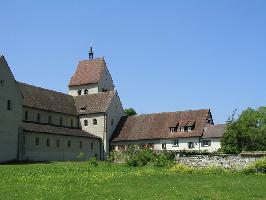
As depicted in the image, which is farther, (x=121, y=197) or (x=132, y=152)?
(x=132, y=152)

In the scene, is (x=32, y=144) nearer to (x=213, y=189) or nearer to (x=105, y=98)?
(x=105, y=98)

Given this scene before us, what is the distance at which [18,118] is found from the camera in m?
58.1

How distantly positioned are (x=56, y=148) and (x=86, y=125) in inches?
444

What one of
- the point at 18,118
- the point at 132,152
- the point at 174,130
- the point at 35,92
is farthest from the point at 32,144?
the point at 174,130

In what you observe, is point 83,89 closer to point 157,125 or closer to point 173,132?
point 157,125

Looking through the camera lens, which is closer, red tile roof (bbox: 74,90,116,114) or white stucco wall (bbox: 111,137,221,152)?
white stucco wall (bbox: 111,137,221,152)

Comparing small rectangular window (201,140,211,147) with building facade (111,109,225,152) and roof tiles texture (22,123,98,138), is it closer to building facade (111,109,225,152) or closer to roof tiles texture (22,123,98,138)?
building facade (111,109,225,152)

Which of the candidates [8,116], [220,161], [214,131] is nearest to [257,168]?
[220,161]

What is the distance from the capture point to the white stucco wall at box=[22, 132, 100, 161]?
59656 mm

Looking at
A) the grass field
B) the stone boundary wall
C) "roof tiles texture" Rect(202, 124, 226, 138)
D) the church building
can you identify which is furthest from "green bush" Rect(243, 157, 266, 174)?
"roof tiles texture" Rect(202, 124, 226, 138)

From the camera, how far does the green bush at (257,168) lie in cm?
3438

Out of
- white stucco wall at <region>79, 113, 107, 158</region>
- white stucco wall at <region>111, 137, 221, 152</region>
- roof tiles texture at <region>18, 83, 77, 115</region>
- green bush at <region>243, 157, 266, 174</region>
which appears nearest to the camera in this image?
green bush at <region>243, 157, 266, 174</region>

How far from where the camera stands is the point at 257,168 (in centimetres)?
3469

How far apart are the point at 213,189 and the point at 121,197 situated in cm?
554
